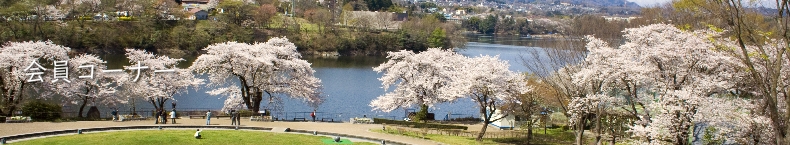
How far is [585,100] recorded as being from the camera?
26562 millimetres

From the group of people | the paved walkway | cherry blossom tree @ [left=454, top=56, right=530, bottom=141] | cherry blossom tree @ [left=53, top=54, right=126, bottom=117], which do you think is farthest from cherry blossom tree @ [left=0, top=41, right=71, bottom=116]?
cherry blossom tree @ [left=454, top=56, right=530, bottom=141]

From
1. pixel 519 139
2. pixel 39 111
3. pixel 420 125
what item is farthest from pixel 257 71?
pixel 519 139

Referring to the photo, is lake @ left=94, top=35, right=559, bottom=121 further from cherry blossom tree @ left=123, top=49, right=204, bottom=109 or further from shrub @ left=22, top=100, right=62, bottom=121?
shrub @ left=22, top=100, right=62, bottom=121

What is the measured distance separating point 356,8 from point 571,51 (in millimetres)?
119618

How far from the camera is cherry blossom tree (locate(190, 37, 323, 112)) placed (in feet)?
122

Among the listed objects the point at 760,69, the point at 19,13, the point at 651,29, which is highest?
the point at 19,13

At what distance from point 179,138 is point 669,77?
1647 cm

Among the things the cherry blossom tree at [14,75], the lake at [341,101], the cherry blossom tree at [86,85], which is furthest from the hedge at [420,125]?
the cherry blossom tree at [14,75]

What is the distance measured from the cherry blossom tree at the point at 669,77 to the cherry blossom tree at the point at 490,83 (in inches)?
194

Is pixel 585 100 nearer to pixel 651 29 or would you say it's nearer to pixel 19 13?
pixel 651 29

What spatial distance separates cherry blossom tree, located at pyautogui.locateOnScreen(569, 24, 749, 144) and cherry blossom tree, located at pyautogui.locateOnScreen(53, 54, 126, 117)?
23681mm

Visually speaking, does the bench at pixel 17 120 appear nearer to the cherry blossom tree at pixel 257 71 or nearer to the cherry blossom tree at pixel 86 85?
the cherry blossom tree at pixel 86 85

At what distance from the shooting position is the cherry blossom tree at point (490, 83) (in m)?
30.3

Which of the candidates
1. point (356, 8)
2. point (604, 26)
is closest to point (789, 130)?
point (604, 26)
